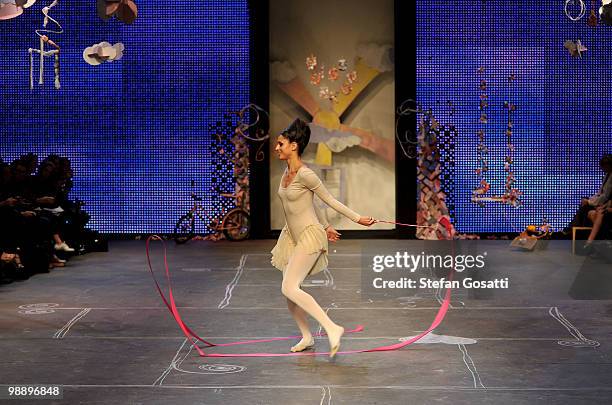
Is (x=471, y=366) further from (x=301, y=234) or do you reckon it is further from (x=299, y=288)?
(x=301, y=234)

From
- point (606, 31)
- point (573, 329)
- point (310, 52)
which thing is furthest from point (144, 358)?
point (606, 31)

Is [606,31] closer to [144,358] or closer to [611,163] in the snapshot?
[611,163]

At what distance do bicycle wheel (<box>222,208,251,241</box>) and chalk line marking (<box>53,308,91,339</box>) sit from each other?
5519 mm

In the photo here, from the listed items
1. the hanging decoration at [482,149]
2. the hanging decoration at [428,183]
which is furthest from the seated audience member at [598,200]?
the hanging decoration at [428,183]

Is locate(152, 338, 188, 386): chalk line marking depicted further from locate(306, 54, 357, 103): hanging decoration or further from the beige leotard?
locate(306, 54, 357, 103): hanging decoration

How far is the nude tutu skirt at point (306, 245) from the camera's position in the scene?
249 inches

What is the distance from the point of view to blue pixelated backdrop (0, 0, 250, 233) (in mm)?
13898

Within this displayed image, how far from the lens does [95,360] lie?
20.6 ft

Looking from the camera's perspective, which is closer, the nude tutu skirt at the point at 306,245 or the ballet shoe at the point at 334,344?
the ballet shoe at the point at 334,344

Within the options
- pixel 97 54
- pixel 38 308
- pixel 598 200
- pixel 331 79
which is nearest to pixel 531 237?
pixel 598 200

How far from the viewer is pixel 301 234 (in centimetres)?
635

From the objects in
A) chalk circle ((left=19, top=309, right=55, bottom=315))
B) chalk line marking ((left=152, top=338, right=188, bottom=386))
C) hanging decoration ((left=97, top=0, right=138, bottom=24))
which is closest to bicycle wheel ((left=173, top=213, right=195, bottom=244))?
chalk circle ((left=19, top=309, right=55, bottom=315))

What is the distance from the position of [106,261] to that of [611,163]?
5.89 m

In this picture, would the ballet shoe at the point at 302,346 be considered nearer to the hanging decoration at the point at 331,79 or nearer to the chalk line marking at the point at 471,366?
the chalk line marking at the point at 471,366
